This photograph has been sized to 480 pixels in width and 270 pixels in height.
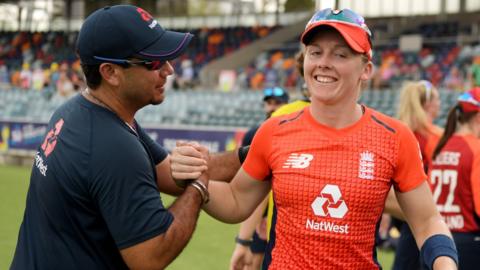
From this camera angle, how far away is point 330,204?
290 centimetres

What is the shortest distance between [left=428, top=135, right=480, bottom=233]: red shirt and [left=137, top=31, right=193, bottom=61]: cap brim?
285 cm

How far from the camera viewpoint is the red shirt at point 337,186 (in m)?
2.89

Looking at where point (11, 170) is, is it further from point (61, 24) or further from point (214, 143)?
point (61, 24)

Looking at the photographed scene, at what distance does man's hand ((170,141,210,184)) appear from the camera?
2.96 metres

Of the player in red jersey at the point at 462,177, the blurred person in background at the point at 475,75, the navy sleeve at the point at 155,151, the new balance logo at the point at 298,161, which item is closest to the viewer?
the new balance logo at the point at 298,161

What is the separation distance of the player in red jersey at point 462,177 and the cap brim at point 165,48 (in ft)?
9.37

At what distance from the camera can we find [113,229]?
259cm

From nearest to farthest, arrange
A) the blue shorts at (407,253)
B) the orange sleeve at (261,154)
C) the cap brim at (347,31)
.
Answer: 1. the cap brim at (347,31)
2. the orange sleeve at (261,154)
3. the blue shorts at (407,253)

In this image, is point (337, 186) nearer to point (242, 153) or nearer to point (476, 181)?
point (242, 153)

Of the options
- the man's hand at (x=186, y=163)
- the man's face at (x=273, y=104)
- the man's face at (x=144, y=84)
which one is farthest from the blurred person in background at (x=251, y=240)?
the man's face at (x=144, y=84)

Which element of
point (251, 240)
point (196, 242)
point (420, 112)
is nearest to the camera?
point (251, 240)

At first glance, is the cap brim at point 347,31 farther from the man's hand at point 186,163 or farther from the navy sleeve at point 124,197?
the navy sleeve at point 124,197

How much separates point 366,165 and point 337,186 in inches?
5.8

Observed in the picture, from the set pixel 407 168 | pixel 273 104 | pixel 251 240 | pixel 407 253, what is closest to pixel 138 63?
pixel 407 168
